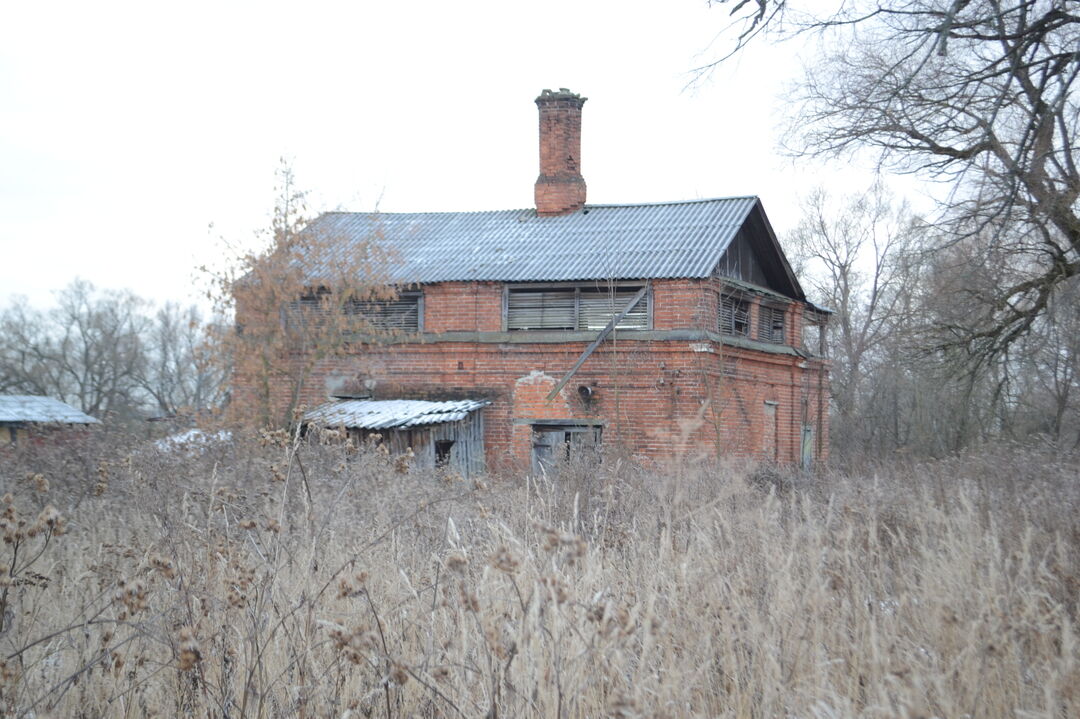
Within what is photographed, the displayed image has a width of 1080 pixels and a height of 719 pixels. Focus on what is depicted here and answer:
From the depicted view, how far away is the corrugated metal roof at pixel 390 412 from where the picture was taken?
56.9 feet

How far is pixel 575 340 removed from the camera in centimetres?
1936

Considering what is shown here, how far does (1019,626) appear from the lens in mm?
3336

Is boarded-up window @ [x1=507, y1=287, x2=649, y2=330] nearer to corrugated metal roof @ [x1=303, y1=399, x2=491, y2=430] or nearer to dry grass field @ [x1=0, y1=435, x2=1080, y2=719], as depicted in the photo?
corrugated metal roof @ [x1=303, y1=399, x2=491, y2=430]

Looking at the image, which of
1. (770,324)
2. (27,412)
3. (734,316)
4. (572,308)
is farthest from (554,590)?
(27,412)

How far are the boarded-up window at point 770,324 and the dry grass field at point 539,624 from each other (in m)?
15.3

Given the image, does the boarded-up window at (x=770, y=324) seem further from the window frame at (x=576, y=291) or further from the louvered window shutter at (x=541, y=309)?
the louvered window shutter at (x=541, y=309)

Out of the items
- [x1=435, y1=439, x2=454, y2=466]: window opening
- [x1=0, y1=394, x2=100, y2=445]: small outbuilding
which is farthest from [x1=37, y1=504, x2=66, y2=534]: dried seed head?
[x1=0, y1=394, x2=100, y2=445]: small outbuilding

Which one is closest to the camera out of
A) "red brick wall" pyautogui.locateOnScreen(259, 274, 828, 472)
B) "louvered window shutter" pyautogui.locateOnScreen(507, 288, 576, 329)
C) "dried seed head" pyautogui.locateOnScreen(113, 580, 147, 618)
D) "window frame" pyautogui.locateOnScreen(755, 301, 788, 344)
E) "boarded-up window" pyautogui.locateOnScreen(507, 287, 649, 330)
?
"dried seed head" pyautogui.locateOnScreen(113, 580, 147, 618)

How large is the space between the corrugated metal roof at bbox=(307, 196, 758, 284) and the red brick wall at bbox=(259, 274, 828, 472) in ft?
1.86

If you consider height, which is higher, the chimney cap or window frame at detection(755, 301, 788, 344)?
→ the chimney cap

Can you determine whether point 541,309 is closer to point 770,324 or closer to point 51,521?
point 770,324

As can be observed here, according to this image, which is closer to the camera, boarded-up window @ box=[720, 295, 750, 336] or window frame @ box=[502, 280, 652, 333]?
window frame @ box=[502, 280, 652, 333]

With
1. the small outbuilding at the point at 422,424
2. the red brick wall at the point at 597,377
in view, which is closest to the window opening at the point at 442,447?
the small outbuilding at the point at 422,424

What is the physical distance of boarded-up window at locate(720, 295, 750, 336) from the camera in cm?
1977
